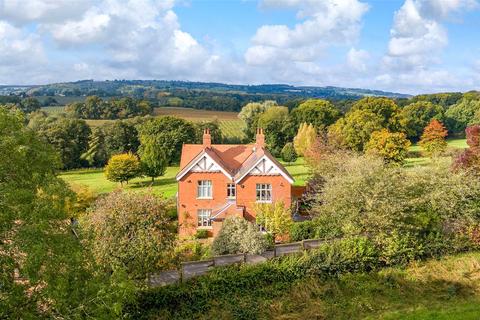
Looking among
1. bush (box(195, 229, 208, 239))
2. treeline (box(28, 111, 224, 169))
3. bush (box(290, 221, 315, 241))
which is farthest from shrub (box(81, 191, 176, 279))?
treeline (box(28, 111, 224, 169))

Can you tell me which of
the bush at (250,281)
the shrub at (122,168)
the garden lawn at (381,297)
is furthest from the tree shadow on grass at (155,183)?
the garden lawn at (381,297)

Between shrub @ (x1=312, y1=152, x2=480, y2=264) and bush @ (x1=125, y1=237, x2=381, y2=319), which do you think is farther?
shrub @ (x1=312, y1=152, x2=480, y2=264)

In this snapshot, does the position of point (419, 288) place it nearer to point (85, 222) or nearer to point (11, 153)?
point (85, 222)

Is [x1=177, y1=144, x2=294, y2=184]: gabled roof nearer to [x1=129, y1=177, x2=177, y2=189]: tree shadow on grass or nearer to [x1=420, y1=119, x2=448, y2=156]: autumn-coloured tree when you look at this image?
[x1=129, y1=177, x2=177, y2=189]: tree shadow on grass

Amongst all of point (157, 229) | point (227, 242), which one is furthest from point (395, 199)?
point (157, 229)

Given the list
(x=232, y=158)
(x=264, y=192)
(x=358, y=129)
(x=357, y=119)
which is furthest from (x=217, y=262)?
(x=357, y=119)

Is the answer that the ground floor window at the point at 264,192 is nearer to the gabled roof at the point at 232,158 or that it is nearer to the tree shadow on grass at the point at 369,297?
the gabled roof at the point at 232,158
